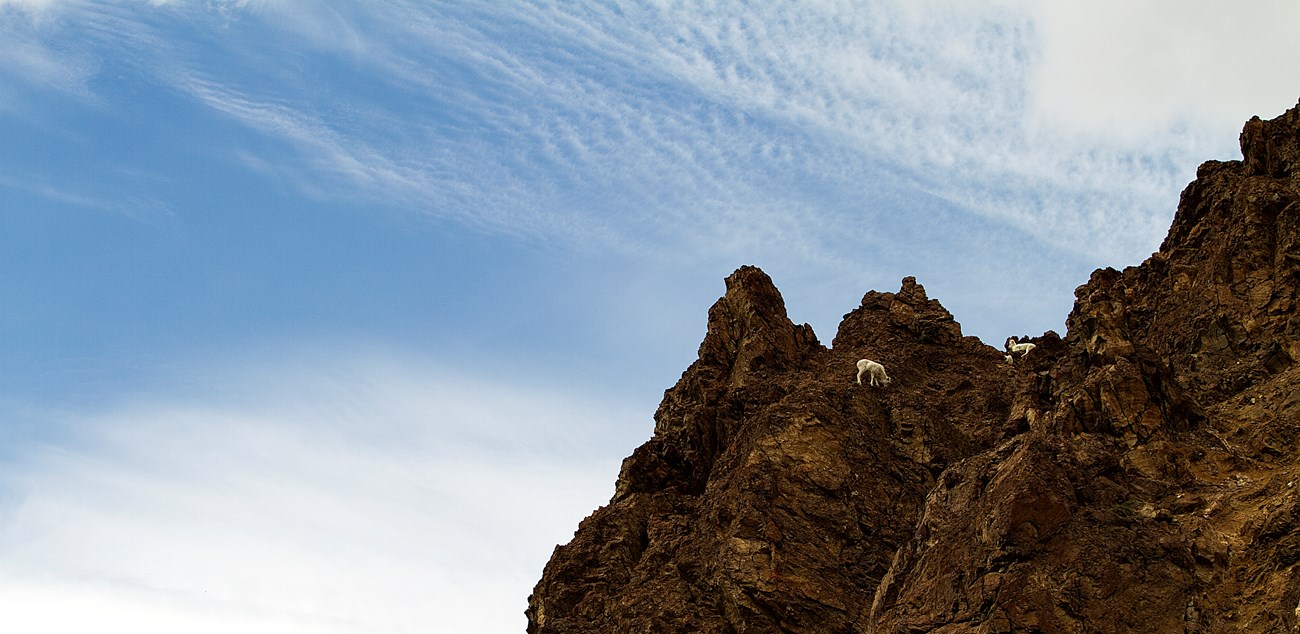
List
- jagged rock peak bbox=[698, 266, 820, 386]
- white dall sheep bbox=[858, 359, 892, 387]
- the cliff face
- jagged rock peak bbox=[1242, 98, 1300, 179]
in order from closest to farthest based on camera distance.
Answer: the cliff face < jagged rock peak bbox=[1242, 98, 1300, 179] < white dall sheep bbox=[858, 359, 892, 387] < jagged rock peak bbox=[698, 266, 820, 386]

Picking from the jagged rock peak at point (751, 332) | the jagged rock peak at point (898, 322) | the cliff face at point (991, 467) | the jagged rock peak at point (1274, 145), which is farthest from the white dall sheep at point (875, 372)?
the jagged rock peak at point (1274, 145)

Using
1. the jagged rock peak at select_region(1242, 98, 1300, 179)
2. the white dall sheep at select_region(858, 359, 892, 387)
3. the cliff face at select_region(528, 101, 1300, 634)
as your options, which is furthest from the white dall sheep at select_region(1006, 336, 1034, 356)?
the jagged rock peak at select_region(1242, 98, 1300, 179)

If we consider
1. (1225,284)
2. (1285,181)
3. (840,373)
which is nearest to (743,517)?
(840,373)

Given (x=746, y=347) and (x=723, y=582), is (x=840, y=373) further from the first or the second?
(x=723, y=582)

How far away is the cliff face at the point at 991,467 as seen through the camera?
22562mm

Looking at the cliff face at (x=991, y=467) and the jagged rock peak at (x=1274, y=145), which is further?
the jagged rock peak at (x=1274, y=145)

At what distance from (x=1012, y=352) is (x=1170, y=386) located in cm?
1836

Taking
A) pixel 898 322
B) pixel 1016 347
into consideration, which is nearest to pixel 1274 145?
pixel 1016 347

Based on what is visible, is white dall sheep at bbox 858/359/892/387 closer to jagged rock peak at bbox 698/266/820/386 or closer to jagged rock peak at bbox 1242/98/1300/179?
jagged rock peak at bbox 698/266/820/386

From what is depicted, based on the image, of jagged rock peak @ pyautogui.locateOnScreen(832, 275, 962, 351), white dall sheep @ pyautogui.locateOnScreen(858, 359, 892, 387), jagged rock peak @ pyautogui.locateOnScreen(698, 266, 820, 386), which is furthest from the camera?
jagged rock peak @ pyautogui.locateOnScreen(832, 275, 962, 351)

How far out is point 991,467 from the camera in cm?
2612

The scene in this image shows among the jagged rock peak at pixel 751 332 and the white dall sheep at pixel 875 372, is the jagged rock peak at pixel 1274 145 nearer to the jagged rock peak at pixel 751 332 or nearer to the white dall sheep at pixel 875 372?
the white dall sheep at pixel 875 372

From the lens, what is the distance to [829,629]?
32531 mm

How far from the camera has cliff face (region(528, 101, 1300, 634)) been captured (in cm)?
2256
